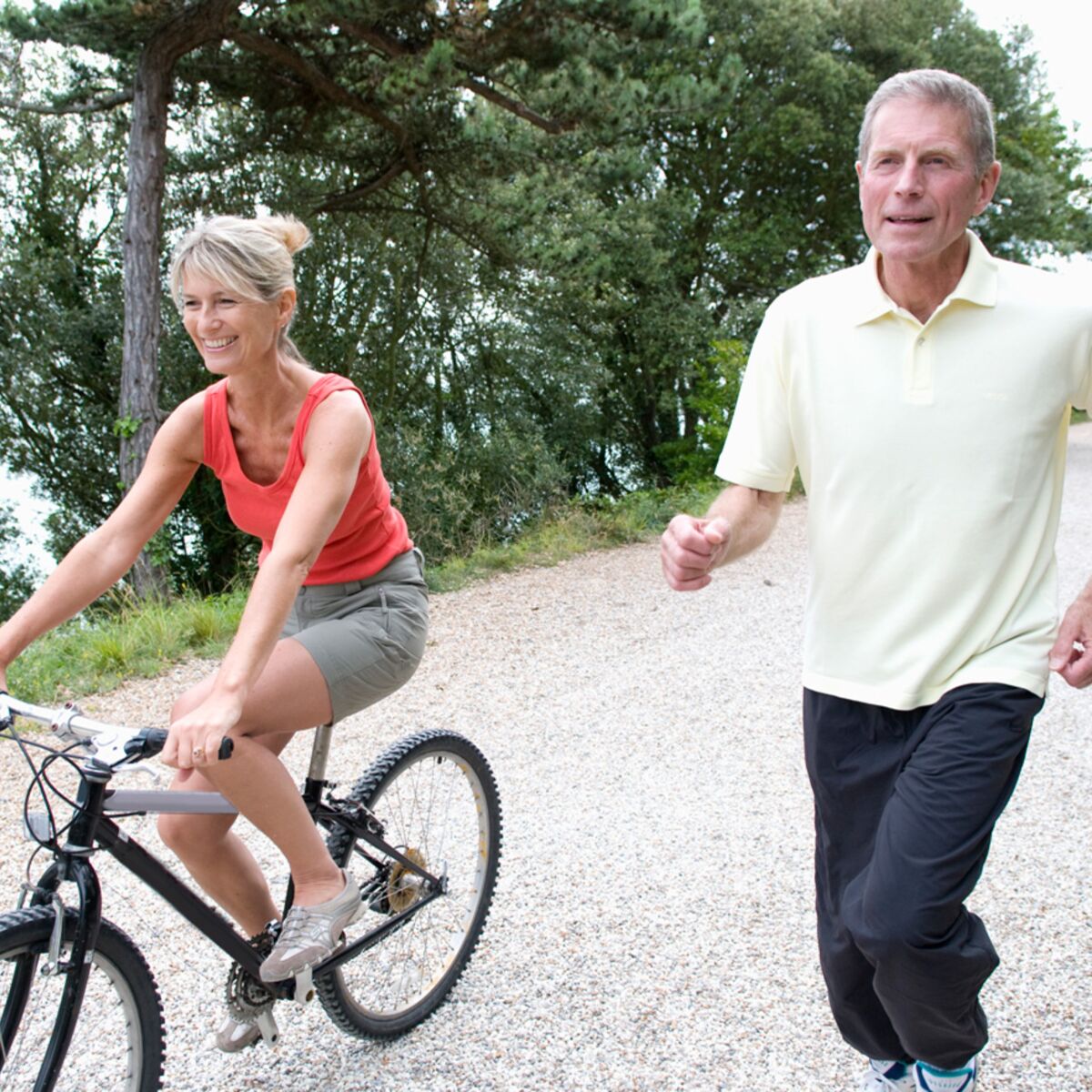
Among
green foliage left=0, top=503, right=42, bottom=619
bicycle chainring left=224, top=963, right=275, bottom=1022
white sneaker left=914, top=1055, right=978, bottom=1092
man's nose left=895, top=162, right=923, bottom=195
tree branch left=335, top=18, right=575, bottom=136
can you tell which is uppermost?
tree branch left=335, top=18, right=575, bottom=136

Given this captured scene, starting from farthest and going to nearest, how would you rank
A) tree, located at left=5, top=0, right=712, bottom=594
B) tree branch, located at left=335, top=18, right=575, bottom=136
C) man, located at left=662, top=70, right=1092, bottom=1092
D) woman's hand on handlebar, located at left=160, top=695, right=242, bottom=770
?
1. tree branch, located at left=335, top=18, right=575, bottom=136
2. tree, located at left=5, top=0, right=712, bottom=594
3. man, located at left=662, top=70, right=1092, bottom=1092
4. woman's hand on handlebar, located at left=160, top=695, right=242, bottom=770

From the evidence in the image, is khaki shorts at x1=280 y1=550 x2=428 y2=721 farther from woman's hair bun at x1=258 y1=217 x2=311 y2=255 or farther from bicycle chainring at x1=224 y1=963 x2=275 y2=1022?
woman's hair bun at x1=258 y1=217 x2=311 y2=255

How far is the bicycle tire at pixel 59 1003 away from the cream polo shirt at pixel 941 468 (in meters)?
1.49

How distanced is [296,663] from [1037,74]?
24272 mm

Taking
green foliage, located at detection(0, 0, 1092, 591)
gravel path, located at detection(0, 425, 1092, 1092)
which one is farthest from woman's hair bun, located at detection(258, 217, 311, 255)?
green foliage, located at detection(0, 0, 1092, 591)

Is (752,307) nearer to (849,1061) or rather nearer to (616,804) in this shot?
(616,804)

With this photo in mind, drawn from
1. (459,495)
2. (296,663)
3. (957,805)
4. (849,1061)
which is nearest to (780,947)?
(849,1061)

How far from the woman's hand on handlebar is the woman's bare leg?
29cm

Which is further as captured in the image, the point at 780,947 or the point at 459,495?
the point at 459,495

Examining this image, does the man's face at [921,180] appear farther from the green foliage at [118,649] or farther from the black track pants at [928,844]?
the green foliage at [118,649]

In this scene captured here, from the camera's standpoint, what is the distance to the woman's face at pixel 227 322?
94.3 inches

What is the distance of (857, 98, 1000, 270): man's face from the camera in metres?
2.26

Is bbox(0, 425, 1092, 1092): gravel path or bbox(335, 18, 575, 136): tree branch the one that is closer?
bbox(0, 425, 1092, 1092): gravel path

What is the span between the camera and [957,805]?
2125 mm
